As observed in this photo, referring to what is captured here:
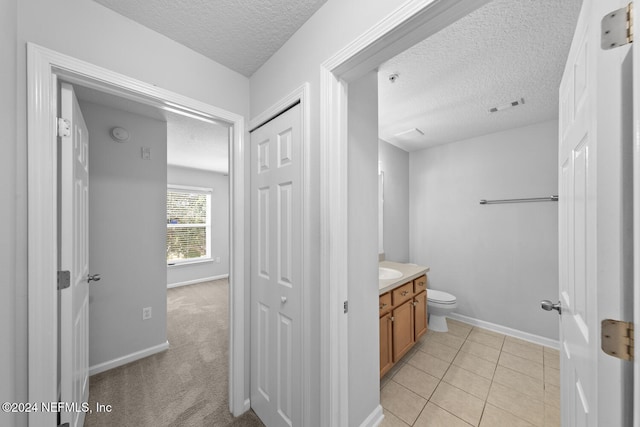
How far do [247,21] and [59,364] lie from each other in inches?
77.5

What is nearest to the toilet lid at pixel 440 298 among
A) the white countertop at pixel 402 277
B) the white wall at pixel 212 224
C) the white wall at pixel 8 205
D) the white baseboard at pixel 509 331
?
the white baseboard at pixel 509 331

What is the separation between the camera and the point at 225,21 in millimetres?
1215

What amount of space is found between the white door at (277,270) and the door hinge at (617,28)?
104 centimetres

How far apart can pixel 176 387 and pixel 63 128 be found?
194 centimetres

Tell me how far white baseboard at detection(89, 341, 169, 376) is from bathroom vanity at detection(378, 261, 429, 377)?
2186 millimetres

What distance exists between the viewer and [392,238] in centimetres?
312

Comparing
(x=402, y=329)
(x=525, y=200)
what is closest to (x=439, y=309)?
(x=402, y=329)

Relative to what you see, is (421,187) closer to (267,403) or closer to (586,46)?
(586,46)

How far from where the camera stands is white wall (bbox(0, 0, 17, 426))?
774 mm

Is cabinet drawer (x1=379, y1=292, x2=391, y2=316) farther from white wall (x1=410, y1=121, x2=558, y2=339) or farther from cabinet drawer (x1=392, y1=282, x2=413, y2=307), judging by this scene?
white wall (x1=410, y1=121, x2=558, y2=339)

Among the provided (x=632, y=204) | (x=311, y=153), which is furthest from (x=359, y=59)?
(x=632, y=204)

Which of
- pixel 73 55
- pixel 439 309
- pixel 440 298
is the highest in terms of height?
pixel 73 55

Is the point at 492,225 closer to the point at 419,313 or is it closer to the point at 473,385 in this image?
the point at 419,313

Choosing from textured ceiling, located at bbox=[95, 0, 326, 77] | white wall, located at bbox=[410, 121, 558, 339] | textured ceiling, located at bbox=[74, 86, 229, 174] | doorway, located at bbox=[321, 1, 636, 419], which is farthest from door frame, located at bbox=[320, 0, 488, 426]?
white wall, located at bbox=[410, 121, 558, 339]
